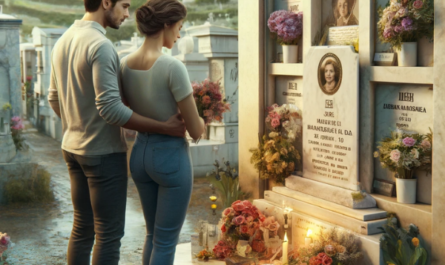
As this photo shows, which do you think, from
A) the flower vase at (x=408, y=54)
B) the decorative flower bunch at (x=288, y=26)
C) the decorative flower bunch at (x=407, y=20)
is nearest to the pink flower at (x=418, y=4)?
the decorative flower bunch at (x=407, y=20)

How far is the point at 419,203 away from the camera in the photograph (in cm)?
385

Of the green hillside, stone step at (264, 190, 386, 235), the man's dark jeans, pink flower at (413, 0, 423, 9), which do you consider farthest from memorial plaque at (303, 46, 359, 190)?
the green hillside

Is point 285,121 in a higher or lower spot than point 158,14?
lower

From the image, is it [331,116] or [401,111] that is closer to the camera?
[401,111]

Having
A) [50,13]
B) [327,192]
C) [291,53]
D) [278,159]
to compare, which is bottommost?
[327,192]

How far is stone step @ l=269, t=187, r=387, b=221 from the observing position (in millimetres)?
3920

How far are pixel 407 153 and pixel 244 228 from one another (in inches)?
53.7

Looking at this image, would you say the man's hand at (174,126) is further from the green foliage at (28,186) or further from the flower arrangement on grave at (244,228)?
the green foliage at (28,186)

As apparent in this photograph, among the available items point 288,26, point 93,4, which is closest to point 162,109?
point 93,4

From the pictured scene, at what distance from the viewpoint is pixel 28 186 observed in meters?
7.59

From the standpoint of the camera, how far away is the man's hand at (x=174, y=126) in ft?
9.43

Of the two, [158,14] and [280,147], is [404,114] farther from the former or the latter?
[158,14]

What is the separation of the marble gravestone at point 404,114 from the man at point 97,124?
1.74 metres

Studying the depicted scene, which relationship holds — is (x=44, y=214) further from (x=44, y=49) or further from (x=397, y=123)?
(x=44, y=49)
